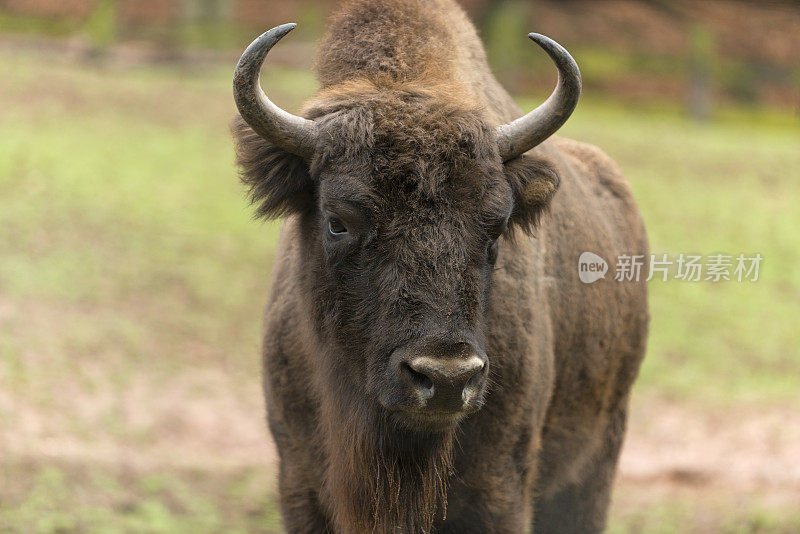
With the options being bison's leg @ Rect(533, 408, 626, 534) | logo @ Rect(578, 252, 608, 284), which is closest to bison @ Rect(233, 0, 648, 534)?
logo @ Rect(578, 252, 608, 284)

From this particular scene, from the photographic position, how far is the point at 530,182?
13.5ft

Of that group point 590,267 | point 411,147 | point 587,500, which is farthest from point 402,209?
point 587,500

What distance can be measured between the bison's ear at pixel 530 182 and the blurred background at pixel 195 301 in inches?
61.3

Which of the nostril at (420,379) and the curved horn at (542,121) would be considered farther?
the curved horn at (542,121)

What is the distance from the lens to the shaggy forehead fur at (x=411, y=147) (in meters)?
3.62

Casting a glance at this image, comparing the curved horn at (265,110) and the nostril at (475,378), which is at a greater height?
the curved horn at (265,110)

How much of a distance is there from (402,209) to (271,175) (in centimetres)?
75

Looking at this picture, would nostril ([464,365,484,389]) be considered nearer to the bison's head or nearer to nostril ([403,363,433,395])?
the bison's head

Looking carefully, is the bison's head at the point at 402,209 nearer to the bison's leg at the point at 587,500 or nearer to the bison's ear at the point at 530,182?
→ the bison's ear at the point at 530,182

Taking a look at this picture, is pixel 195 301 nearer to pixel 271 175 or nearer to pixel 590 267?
pixel 590 267

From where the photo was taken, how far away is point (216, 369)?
9.55m

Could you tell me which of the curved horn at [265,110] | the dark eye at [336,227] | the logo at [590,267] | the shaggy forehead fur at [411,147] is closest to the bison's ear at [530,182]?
the shaggy forehead fur at [411,147]

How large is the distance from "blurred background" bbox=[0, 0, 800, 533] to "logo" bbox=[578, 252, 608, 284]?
1.97m

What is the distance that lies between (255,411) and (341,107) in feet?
18.8
